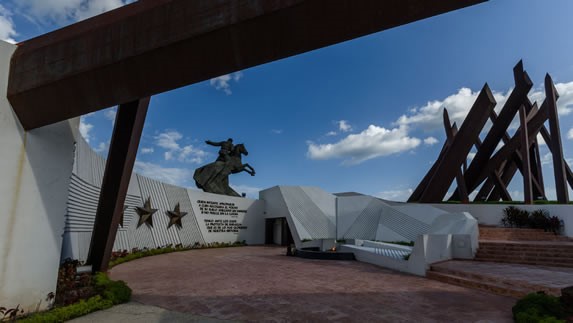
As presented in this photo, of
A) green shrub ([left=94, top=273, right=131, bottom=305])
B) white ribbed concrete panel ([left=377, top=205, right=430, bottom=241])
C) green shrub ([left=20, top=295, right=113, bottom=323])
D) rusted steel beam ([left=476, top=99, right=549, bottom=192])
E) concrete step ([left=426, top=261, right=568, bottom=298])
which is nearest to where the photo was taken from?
green shrub ([left=20, top=295, right=113, bottom=323])

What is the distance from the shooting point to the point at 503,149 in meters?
21.1

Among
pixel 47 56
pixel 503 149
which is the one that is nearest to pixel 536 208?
pixel 503 149

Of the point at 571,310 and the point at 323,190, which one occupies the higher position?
the point at 323,190

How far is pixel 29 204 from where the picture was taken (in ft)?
15.9

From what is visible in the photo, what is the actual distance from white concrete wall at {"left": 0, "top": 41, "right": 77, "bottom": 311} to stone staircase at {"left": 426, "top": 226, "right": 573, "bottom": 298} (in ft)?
30.3

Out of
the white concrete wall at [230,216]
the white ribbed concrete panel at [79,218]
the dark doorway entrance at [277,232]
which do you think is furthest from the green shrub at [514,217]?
the white ribbed concrete panel at [79,218]

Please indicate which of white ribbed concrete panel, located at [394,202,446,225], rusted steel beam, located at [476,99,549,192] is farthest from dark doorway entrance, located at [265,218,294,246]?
→ rusted steel beam, located at [476,99,549,192]

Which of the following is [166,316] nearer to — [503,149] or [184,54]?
[184,54]

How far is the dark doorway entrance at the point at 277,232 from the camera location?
2639cm

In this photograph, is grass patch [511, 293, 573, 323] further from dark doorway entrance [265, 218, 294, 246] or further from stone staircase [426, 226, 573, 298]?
dark doorway entrance [265, 218, 294, 246]

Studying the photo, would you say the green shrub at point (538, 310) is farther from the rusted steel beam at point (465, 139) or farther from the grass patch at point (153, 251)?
the rusted steel beam at point (465, 139)

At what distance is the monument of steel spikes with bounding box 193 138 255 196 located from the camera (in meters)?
26.0

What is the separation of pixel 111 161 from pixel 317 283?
5.91 meters

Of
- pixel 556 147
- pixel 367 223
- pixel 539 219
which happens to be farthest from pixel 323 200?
pixel 556 147
